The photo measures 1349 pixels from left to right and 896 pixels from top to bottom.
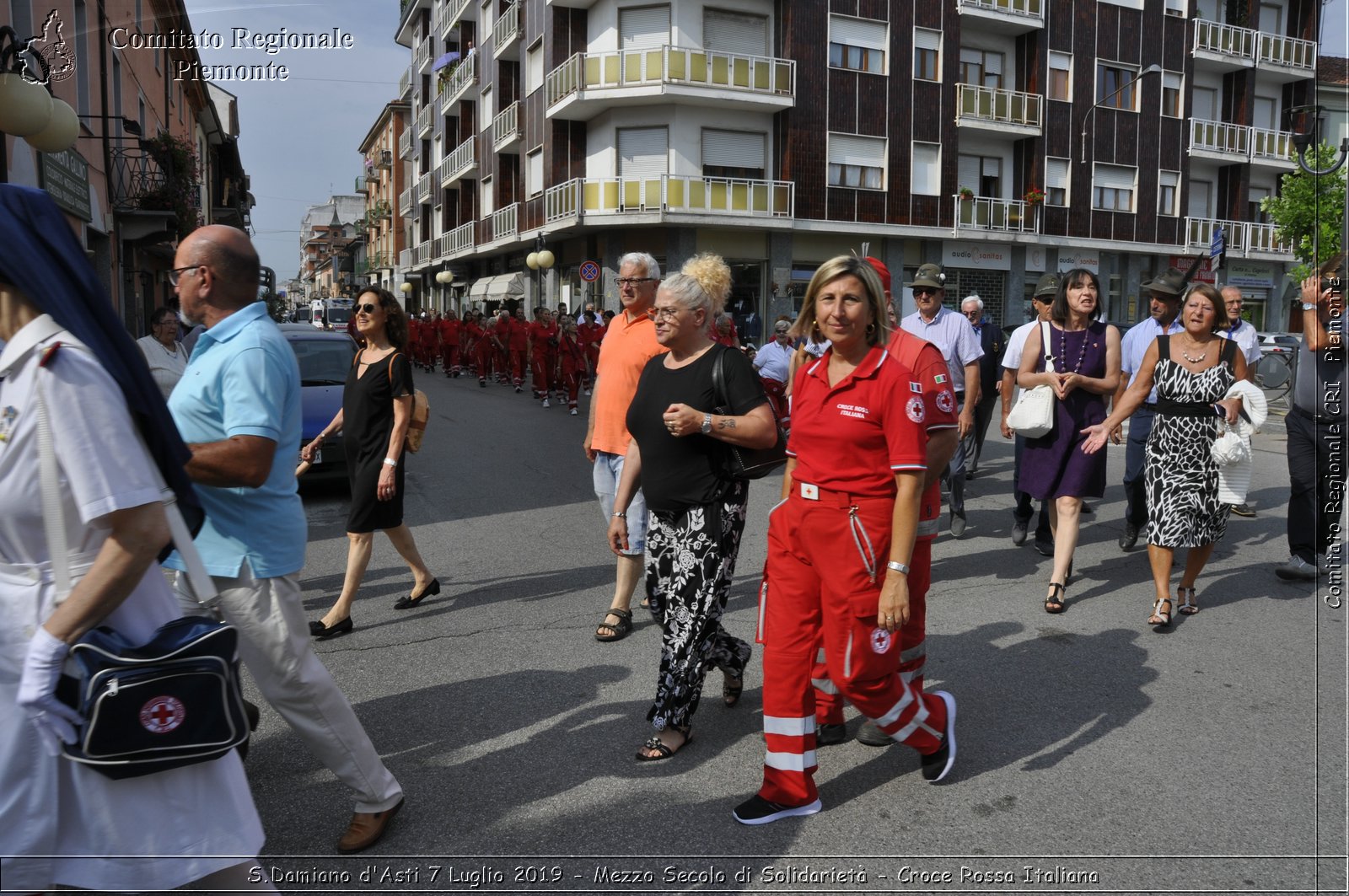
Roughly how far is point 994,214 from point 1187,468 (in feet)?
93.9

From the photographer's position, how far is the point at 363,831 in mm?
3127

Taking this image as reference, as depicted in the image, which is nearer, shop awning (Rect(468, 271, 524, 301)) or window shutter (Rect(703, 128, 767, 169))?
window shutter (Rect(703, 128, 767, 169))

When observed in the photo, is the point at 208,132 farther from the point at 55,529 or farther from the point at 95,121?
the point at 55,529

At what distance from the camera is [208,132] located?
1486 inches

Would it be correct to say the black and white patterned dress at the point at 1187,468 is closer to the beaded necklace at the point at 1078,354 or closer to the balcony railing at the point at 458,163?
the beaded necklace at the point at 1078,354

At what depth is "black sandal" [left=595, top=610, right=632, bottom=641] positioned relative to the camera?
5238 millimetres

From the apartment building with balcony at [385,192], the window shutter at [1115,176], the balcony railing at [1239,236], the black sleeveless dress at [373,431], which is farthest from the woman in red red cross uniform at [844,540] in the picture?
the apartment building with balcony at [385,192]

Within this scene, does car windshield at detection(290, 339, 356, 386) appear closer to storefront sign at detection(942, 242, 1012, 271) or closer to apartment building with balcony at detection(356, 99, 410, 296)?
storefront sign at detection(942, 242, 1012, 271)

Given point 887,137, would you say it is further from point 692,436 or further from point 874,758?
point 874,758

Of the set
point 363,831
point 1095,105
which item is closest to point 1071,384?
point 363,831

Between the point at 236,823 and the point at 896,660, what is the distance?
2077 millimetres

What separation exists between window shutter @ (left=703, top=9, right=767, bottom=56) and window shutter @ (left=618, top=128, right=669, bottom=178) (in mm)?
2908

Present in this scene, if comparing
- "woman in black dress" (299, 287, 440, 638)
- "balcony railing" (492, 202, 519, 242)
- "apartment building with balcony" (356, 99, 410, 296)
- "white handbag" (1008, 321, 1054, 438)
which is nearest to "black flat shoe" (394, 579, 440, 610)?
"woman in black dress" (299, 287, 440, 638)

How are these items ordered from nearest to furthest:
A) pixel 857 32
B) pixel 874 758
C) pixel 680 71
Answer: pixel 874 758
pixel 680 71
pixel 857 32
